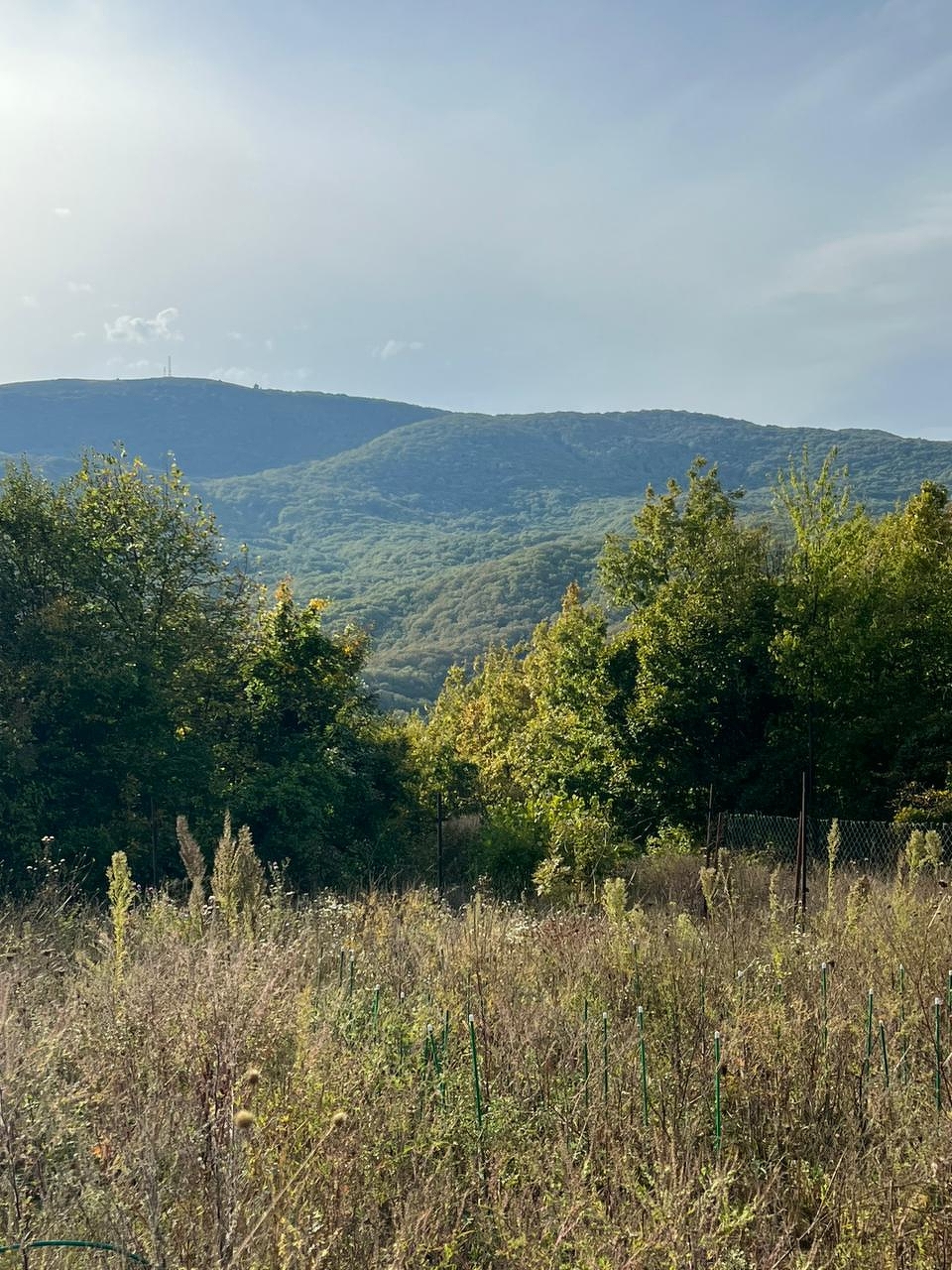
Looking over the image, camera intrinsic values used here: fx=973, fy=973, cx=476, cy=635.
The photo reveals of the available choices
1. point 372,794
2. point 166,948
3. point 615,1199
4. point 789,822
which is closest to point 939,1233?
point 615,1199

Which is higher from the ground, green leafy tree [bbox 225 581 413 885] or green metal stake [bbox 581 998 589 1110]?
green metal stake [bbox 581 998 589 1110]

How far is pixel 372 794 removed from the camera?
886 inches

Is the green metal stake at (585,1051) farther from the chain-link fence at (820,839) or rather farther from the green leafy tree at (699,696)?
the green leafy tree at (699,696)

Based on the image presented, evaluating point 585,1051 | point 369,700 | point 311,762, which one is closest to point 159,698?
point 311,762

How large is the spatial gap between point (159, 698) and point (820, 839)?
11466 mm

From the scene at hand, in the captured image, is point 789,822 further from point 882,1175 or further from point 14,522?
point 14,522

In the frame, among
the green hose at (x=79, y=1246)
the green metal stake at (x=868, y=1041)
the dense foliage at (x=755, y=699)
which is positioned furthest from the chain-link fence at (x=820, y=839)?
the green hose at (x=79, y=1246)

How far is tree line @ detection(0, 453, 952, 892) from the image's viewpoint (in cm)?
1650

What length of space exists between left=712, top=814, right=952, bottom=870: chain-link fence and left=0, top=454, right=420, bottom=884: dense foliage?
25.5 ft

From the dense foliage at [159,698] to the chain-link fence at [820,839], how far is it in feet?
25.5

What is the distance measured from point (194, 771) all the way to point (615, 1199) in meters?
16.0

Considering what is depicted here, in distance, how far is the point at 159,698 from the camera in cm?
1750

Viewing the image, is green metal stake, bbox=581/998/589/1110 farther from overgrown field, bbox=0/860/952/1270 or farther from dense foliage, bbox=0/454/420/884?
dense foliage, bbox=0/454/420/884

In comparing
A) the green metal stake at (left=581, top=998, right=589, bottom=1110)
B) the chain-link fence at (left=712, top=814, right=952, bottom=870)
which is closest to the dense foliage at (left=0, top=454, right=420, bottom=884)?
the chain-link fence at (left=712, top=814, right=952, bottom=870)
